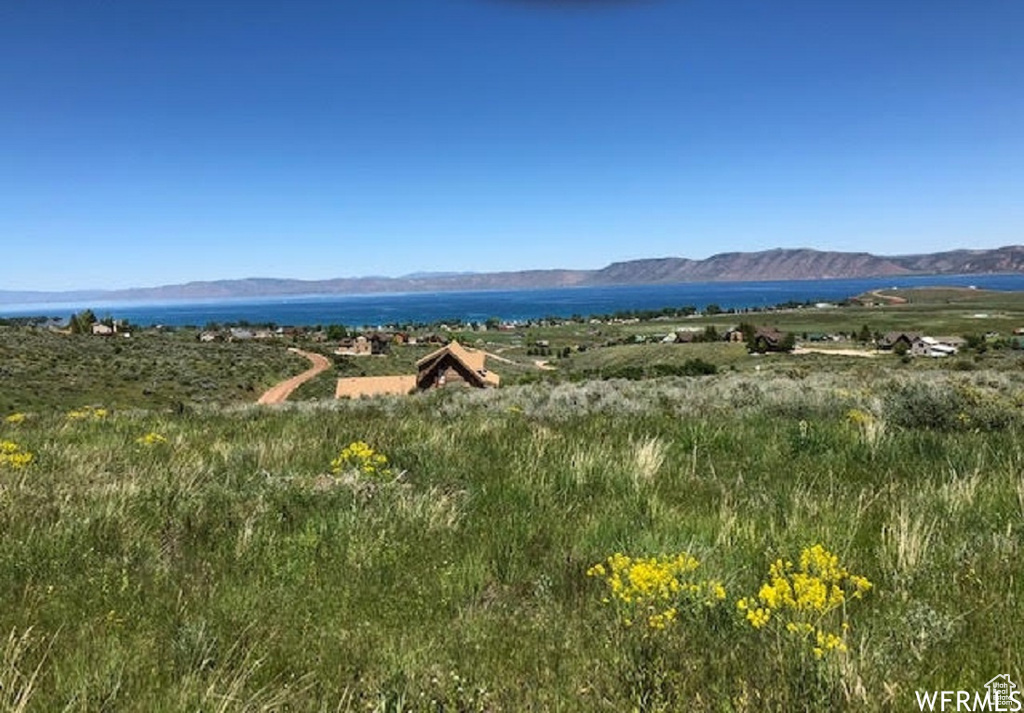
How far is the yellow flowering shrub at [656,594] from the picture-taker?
304 centimetres

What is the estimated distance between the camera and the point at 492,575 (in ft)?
13.5

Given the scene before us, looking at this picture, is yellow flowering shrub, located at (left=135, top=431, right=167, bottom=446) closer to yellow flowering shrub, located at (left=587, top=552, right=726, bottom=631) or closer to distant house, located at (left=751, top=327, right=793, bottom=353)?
yellow flowering shrub, located at (left=587, top=552, right=726, bottom=631)

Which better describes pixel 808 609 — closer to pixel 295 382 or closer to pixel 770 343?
pixel 295 382

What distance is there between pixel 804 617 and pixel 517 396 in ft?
51.9

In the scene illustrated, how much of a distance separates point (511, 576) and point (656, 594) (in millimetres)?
1192

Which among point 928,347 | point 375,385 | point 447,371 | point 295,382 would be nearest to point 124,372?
point 295,382

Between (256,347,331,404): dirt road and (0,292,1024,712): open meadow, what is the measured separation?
44811mm

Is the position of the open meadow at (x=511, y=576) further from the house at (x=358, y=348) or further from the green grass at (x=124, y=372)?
the house at (x=358, y=348)

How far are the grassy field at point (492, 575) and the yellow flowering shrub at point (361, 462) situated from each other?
0.11 meters

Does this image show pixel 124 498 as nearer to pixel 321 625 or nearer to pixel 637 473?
pixel 321 625

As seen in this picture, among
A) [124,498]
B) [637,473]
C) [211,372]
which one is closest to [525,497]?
[637,473]

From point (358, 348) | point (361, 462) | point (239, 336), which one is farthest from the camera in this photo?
point (239, 336)

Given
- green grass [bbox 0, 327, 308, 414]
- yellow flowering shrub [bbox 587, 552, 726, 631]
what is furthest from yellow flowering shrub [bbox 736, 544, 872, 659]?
green grass [bbox 0, 327, 308, 414]

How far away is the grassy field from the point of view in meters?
2.70
